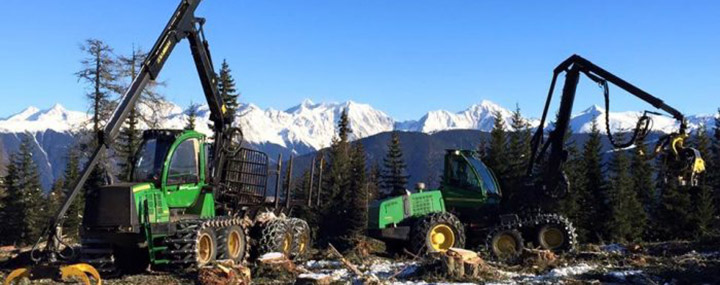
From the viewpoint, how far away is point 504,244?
618 inches

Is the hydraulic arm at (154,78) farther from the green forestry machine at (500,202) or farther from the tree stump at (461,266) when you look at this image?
the tree stump at (461,266)

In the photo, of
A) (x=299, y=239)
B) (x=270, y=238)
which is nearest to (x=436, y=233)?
(x=299, y=239)

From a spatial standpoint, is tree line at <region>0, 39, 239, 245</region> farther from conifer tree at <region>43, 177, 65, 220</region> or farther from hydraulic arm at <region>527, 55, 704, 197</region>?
hydraulic arm at <region>527, 55, 704, 197</region>

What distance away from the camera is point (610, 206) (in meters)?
44.5

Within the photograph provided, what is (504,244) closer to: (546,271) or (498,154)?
(546,271)

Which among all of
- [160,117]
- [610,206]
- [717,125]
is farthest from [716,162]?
[160,117]

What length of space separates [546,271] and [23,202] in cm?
4238

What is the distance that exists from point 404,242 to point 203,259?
5899mm

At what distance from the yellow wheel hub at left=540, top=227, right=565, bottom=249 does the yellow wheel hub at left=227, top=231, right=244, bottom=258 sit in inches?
275

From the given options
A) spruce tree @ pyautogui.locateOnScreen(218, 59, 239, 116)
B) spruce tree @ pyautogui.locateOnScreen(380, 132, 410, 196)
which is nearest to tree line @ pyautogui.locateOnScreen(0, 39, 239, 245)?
spruce tree @ pyautogui.locateOnScreen(218, 59, 239, 116)

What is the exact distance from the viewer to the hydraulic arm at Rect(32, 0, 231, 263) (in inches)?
452

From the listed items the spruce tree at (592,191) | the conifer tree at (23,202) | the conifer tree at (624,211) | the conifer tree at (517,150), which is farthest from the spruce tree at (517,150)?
the conifer tree at (23,202)

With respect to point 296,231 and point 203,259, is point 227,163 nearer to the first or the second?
point 296,231

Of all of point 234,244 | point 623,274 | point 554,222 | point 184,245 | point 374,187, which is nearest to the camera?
point 623,274
